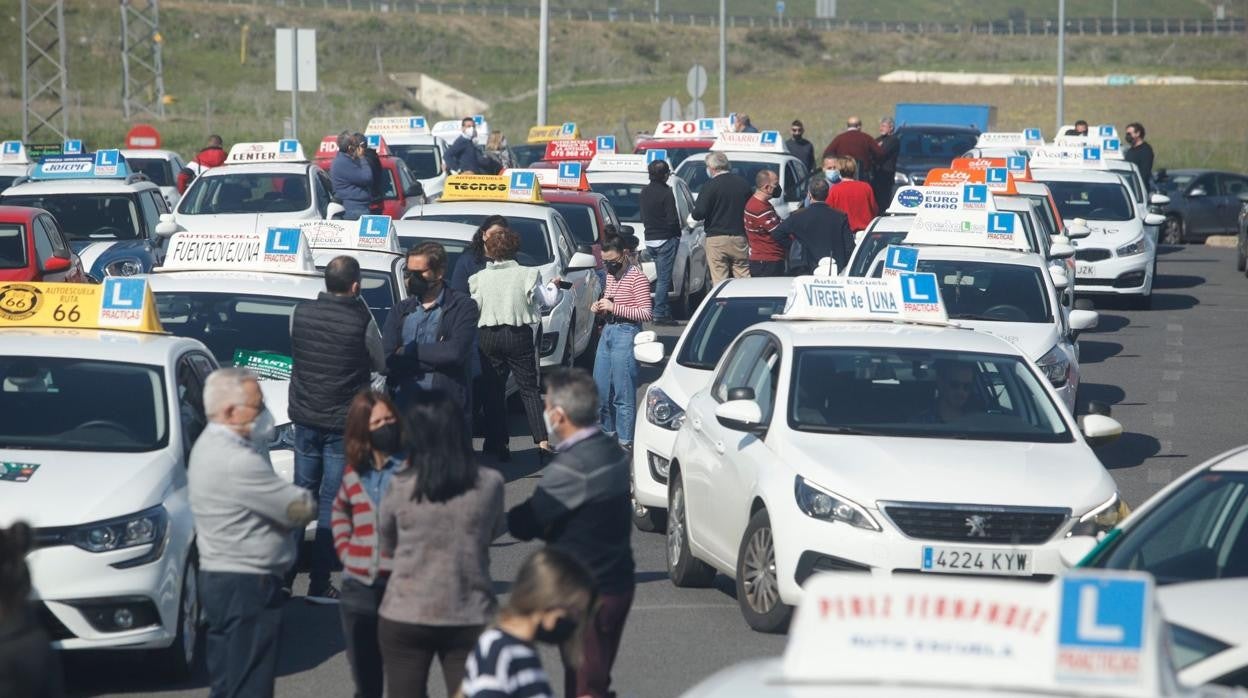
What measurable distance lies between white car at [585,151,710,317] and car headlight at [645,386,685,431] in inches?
323

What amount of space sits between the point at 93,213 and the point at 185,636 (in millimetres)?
13581

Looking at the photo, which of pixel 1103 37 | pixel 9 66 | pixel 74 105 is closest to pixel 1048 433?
pixel 74 105

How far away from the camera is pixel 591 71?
102m

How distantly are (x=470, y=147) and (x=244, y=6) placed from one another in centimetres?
7679

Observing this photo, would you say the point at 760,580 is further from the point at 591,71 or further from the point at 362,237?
the point at 591,71

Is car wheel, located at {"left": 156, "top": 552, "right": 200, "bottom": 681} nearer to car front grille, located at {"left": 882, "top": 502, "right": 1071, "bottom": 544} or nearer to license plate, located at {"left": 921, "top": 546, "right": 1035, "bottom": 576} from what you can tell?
car front grille, located at {"left": 882, "top": 502, "right": 1071, "bottom": 544}

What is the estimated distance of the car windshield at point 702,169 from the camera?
26.4 meters

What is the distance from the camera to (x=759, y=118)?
74.6 meters

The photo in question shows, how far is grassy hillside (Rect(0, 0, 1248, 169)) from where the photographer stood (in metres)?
66.6

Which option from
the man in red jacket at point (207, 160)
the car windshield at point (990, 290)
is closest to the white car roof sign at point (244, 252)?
the car windshield at point (990, 290)

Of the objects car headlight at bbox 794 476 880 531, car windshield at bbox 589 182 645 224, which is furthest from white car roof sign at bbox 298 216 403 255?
car windshield at bbox 589 182 645 224

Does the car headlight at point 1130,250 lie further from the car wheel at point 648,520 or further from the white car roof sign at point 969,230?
the car wheel at point 648,520

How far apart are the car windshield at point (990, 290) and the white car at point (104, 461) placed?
7.62 metres

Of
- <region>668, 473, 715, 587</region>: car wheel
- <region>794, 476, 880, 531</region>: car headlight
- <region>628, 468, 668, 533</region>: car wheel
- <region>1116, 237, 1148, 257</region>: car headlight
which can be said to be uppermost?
<region>1116, 237, 1148, 257</region>: car headlight
